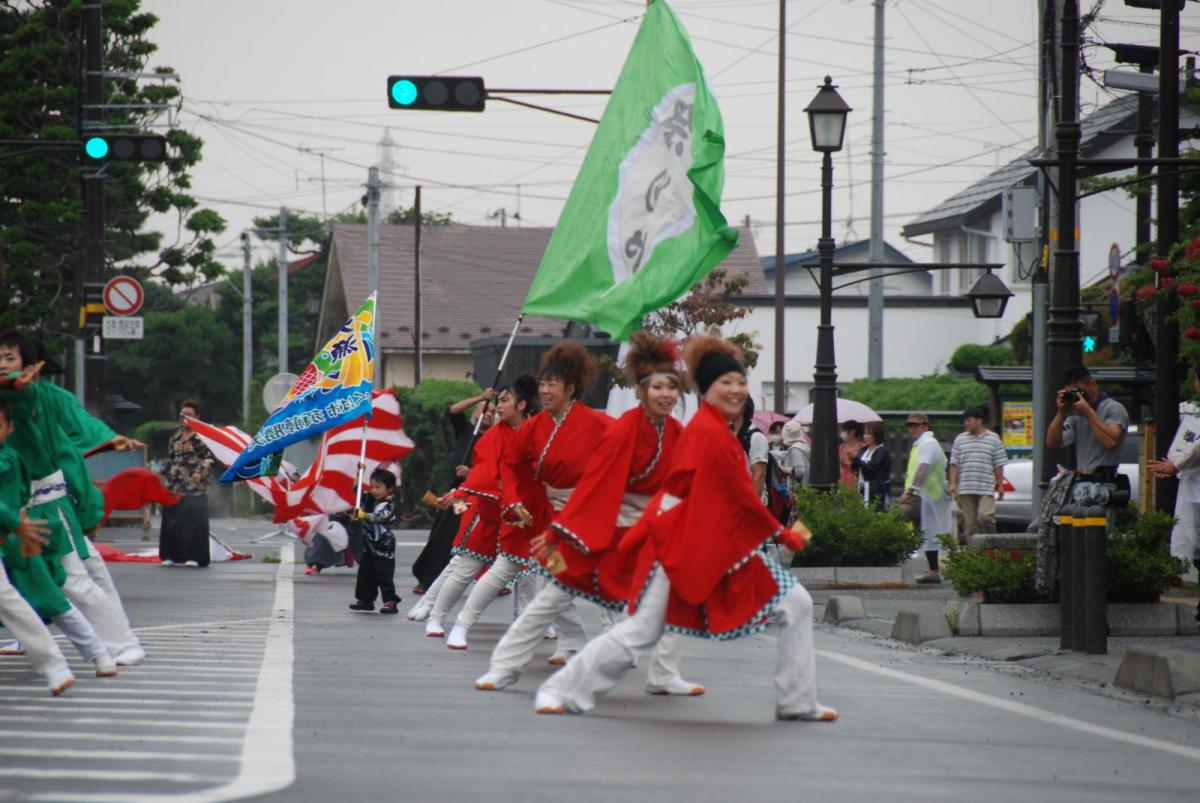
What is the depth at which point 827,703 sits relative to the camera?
8742 millimetres

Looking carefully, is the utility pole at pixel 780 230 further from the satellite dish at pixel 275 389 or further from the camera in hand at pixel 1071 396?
the camera in hand at pixel 1071 396

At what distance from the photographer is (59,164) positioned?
111 feet

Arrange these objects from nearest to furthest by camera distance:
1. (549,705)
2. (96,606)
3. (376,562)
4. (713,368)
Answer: (549,705) → (713,368) → (96,606) → (376,562)

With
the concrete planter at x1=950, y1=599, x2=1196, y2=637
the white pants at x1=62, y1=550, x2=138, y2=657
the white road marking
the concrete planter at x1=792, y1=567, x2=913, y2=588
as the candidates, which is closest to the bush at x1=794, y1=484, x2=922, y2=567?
the concrete planter at x1=792, y1=567, x2=913, y2=588

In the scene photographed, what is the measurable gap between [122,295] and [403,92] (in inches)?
362

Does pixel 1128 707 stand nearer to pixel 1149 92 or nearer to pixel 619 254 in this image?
pixel 619 254

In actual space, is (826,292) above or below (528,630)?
above

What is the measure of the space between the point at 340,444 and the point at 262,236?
49614 millimetres

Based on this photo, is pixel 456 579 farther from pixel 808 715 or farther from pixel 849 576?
pixel 849 576

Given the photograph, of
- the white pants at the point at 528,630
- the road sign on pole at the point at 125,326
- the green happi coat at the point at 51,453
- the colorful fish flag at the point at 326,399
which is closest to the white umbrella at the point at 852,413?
the colorful fish flag at the point at 326,399

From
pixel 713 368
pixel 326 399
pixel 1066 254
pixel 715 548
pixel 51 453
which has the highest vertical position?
pixel 1066 254

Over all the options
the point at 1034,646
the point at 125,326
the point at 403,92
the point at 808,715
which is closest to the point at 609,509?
the point at 808,715

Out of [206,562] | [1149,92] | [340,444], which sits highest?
[1149,92]

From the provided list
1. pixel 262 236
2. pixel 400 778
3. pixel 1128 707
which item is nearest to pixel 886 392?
pixel 1128 707
